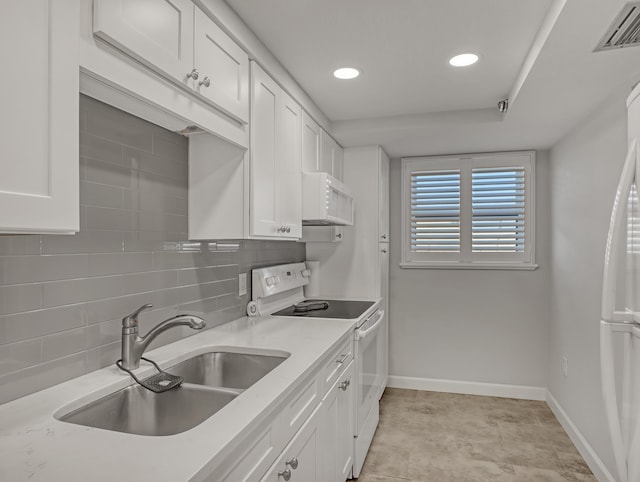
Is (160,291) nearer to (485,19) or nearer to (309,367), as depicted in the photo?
(309,367)

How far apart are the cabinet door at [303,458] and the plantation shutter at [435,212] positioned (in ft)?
8.47

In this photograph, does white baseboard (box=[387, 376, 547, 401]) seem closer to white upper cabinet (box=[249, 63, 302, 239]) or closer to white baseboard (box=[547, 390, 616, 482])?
white baseboard (box=[547, 390, 616, 482])

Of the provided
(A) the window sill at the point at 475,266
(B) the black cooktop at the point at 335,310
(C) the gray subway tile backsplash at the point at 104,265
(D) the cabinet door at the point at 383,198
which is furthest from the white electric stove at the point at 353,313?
(A) the window sill at the point at 475,266

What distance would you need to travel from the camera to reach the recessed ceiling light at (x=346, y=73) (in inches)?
91.3

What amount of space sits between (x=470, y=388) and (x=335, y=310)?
1888 mm

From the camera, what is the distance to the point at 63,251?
131 centimetres

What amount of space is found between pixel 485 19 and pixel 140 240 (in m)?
1.71

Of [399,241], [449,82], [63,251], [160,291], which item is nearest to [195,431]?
[63,251]

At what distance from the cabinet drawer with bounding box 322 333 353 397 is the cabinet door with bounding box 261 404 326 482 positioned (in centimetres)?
14

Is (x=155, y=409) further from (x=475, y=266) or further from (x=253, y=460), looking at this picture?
(x=475, y=266)

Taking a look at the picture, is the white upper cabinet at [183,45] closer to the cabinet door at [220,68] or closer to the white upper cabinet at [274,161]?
the cabinet door at [220,68]

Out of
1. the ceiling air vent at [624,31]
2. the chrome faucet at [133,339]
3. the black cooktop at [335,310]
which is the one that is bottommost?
the black cooktop at [335,310]

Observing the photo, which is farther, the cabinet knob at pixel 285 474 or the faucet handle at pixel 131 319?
the faucet handle at pixel 131 319

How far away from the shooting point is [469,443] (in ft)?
9.63
